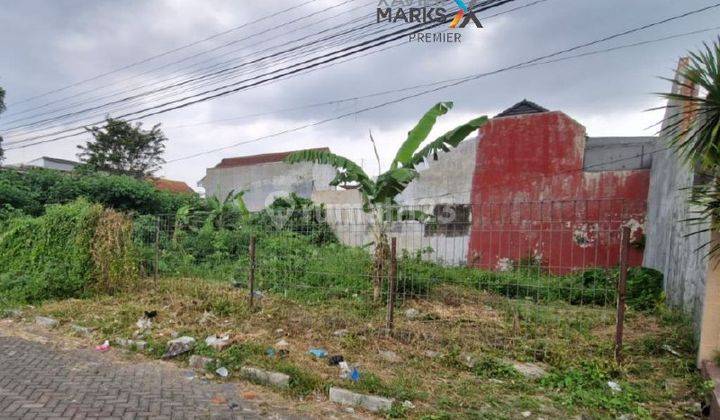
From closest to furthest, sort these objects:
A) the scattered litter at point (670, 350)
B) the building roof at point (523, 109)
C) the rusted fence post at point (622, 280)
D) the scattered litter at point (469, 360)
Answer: the rusted fence post at point (622, 280)
the scattered litter at point (469, 360)
the scattered litter at point (670, 350)
the building roof at point (523, 109)

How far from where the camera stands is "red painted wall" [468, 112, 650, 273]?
11.5m

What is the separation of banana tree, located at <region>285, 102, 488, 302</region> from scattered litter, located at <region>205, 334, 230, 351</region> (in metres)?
2.32

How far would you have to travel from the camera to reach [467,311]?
650 centimetres

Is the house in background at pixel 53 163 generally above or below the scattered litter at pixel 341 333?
above

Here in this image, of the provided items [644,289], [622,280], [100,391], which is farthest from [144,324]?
[644,289]

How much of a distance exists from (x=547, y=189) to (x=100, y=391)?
11.5m

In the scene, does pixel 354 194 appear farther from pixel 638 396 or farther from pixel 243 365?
pixel 638 396

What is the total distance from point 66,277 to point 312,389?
20.7 ft

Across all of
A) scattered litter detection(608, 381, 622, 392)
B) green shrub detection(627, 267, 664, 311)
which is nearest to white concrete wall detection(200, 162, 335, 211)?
green shrub detection(627, 267, 664, 311)

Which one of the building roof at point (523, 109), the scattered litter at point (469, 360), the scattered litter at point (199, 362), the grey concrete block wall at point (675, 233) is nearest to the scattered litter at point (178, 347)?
the scattered litter at point (199, 362)

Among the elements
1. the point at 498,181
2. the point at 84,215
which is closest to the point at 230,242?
the point at 84,215

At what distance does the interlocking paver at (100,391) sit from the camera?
382cm

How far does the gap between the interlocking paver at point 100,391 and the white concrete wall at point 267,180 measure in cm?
1583
